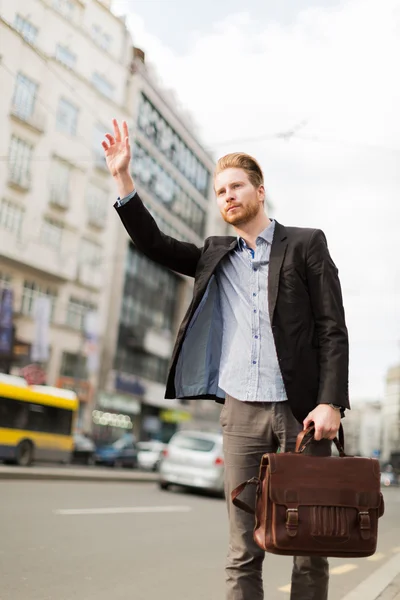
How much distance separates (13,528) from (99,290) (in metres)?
33.2

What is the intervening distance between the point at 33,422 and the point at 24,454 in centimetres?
100

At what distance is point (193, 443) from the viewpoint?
1802cm

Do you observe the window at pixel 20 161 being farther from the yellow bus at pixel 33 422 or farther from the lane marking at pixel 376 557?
the lane marking at pixel 376 557

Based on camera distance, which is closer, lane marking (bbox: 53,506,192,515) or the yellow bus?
lane marking (bbox: 53,506,192,515)

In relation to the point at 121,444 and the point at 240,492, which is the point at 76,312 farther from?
the point at 240,492

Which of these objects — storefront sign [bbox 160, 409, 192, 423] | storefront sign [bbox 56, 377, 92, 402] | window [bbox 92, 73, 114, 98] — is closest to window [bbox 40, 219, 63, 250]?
storefront sign [bbox 56, 377, 92, 402]

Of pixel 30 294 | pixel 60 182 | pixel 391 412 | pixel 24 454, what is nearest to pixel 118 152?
pixel 24 454

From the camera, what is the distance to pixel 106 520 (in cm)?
942

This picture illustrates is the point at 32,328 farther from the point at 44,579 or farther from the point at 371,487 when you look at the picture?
the point at 371,487

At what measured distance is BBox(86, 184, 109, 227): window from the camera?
39.8m

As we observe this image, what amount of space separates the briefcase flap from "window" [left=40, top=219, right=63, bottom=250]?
3421 cm

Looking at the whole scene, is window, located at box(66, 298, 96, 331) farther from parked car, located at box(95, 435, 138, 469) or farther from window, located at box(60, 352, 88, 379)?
parked car, located at box(95, 435, 138, 469)

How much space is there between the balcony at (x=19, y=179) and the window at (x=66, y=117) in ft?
9.43

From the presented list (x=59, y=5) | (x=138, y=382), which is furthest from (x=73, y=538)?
(x=138, y=382)
